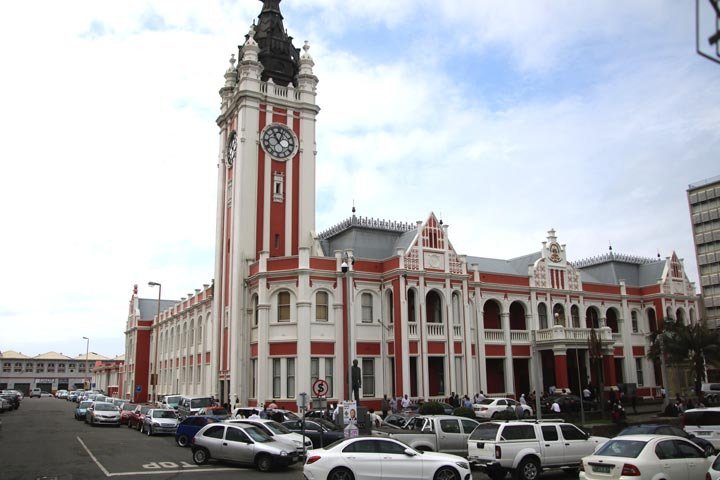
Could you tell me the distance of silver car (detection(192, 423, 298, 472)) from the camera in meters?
20.1

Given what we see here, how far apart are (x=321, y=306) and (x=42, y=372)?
14004 cm

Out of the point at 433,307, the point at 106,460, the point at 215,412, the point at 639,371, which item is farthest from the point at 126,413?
the point at 639,371

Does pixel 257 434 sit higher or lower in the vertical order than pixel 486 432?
lower

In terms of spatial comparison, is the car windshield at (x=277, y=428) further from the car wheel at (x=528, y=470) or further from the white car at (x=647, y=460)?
the white car at (x=647, y=460)

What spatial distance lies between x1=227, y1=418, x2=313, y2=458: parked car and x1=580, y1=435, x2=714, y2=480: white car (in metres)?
9.74

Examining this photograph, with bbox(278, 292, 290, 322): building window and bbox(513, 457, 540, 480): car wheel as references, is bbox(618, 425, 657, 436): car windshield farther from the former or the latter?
bbox(278, 292, 290, 322): building window

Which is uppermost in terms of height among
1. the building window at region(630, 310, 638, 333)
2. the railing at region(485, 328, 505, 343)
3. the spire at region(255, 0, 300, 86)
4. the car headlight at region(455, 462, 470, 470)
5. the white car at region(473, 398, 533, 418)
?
the spire at region(255, 0, 300, 86)

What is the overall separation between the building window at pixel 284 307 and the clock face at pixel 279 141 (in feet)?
35.6

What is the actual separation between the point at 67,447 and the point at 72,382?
148 m

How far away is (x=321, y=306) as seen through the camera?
1603 inches

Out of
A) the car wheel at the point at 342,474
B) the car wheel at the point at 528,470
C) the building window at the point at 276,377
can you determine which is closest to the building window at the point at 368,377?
the building window at the point at 276,377

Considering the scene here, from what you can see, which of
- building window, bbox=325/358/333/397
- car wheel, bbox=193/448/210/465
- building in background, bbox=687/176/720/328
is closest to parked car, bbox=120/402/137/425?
building window, bbox=325/358/333/397

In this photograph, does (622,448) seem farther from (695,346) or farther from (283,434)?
(695,346)

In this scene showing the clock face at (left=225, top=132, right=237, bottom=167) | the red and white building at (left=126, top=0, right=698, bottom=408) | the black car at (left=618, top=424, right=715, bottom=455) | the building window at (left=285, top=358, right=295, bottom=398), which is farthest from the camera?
the clock face at (left=225, top=132, right=237, bottom=167)
